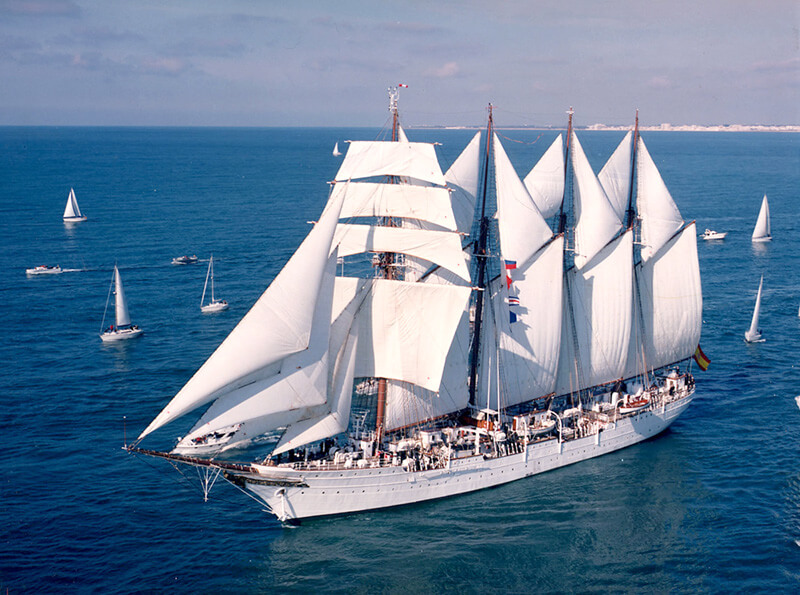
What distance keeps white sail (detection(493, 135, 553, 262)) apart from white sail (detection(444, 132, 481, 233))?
2.52 metres

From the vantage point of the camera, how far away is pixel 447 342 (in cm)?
4972

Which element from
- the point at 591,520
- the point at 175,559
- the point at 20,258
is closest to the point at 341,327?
the point at 175,559

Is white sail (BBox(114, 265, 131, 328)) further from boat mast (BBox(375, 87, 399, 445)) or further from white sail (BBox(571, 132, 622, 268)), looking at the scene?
white sail (BBox(571, 132, 622, 268))

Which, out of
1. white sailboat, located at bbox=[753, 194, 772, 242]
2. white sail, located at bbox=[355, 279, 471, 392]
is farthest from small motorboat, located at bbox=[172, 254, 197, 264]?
white sailboat, located at bbox=[753, 194, 772, 242]

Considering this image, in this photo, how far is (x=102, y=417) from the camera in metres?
60.7

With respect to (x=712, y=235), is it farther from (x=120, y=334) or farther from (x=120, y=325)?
(x=120, y=334)

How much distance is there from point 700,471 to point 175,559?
36.3m

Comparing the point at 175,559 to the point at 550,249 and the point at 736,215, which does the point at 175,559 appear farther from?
the point at 736,215

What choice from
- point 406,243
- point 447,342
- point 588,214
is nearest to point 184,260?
point 406,243

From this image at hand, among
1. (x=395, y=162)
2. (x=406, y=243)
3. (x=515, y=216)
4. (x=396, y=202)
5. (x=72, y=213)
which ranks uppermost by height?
(x=72, y=213)

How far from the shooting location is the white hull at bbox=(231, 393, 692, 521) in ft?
149

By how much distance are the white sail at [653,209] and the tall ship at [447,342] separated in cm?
14

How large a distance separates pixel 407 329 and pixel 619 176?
24.5 meters

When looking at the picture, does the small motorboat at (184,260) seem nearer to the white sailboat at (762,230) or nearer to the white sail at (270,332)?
the white sail at (270,332)
